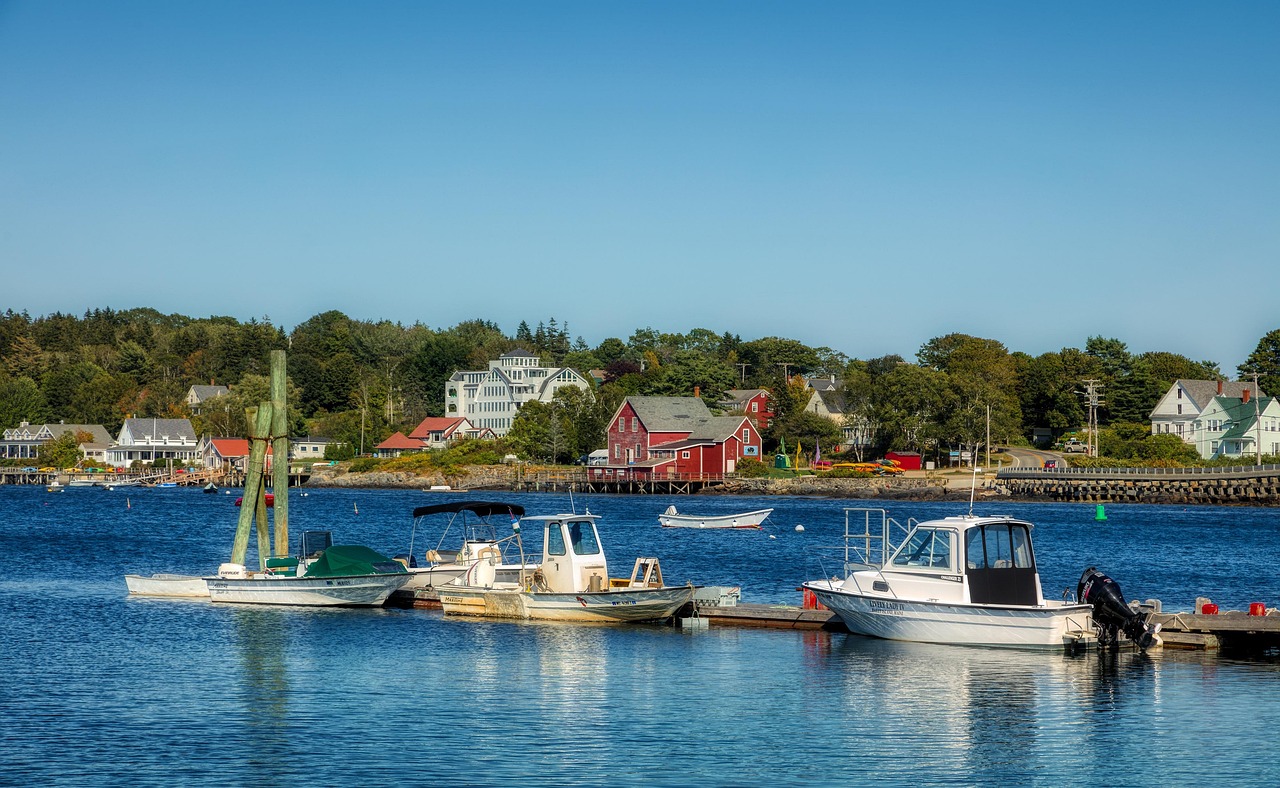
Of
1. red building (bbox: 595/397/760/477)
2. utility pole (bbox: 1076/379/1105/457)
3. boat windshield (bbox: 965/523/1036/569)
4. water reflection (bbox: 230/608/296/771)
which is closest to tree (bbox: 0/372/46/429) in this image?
red building (bbox: 595/397/760/477)

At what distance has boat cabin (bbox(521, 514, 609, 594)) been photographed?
3331 cm

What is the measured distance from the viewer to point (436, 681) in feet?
85.7

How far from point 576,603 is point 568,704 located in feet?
29.6

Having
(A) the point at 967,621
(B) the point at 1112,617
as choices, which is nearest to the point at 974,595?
(A) the point at 967,621

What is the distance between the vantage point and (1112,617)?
28297 mm

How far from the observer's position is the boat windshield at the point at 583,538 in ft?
110

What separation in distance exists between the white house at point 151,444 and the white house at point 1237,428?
110 meters

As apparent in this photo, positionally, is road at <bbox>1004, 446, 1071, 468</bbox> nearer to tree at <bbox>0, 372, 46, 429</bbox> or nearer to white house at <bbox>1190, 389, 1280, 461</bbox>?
white house at <bbox>1190, 389, 1280, 461</bbox>

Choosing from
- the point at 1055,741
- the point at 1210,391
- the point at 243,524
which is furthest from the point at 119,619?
the point at 1210,391

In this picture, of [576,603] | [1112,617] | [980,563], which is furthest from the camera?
[576,603]

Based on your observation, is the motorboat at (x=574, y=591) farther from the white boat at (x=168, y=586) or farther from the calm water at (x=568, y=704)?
the white boat at (x=168, y=586)

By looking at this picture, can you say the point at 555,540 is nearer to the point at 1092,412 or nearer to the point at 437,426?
the point at 1092,412

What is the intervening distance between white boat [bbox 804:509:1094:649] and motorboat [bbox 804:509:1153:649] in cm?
2

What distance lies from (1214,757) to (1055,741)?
2.36 m
